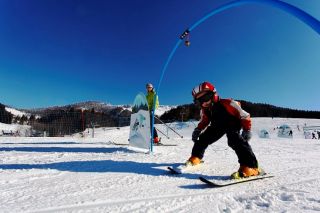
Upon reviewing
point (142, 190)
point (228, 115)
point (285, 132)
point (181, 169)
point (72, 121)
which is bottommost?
point (142, 190)

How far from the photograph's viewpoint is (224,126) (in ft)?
14.1

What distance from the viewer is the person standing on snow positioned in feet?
13.2

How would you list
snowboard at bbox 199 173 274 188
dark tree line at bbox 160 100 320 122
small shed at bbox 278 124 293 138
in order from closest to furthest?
snowboard at bbox 199 173 274 188 → small shed at bbox 278 124 293 138 → dark tree line at bbox 160 100 320 122

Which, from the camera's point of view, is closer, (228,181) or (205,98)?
(228,181)

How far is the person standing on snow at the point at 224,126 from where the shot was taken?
158 inches

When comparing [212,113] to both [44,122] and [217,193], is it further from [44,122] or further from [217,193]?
[44,122]

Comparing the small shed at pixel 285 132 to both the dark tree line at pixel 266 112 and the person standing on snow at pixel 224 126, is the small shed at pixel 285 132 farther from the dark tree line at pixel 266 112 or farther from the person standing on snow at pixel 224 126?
the dark tree line at pixel 266 112

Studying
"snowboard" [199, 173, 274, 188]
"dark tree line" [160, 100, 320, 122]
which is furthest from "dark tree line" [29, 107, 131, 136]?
"dark tree line" [160, 100, 320, 122]

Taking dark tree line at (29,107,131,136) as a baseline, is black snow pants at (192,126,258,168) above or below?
below

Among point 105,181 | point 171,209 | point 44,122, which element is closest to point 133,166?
point 105,181

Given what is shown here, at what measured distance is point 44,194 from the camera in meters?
3.10

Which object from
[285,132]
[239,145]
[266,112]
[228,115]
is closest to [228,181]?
[239,145]

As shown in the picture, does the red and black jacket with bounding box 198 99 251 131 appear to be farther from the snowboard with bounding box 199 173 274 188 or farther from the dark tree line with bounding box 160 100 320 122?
the dark tree line with bounding box 160 100 320 122

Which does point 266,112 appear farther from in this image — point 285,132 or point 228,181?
point 228,181
